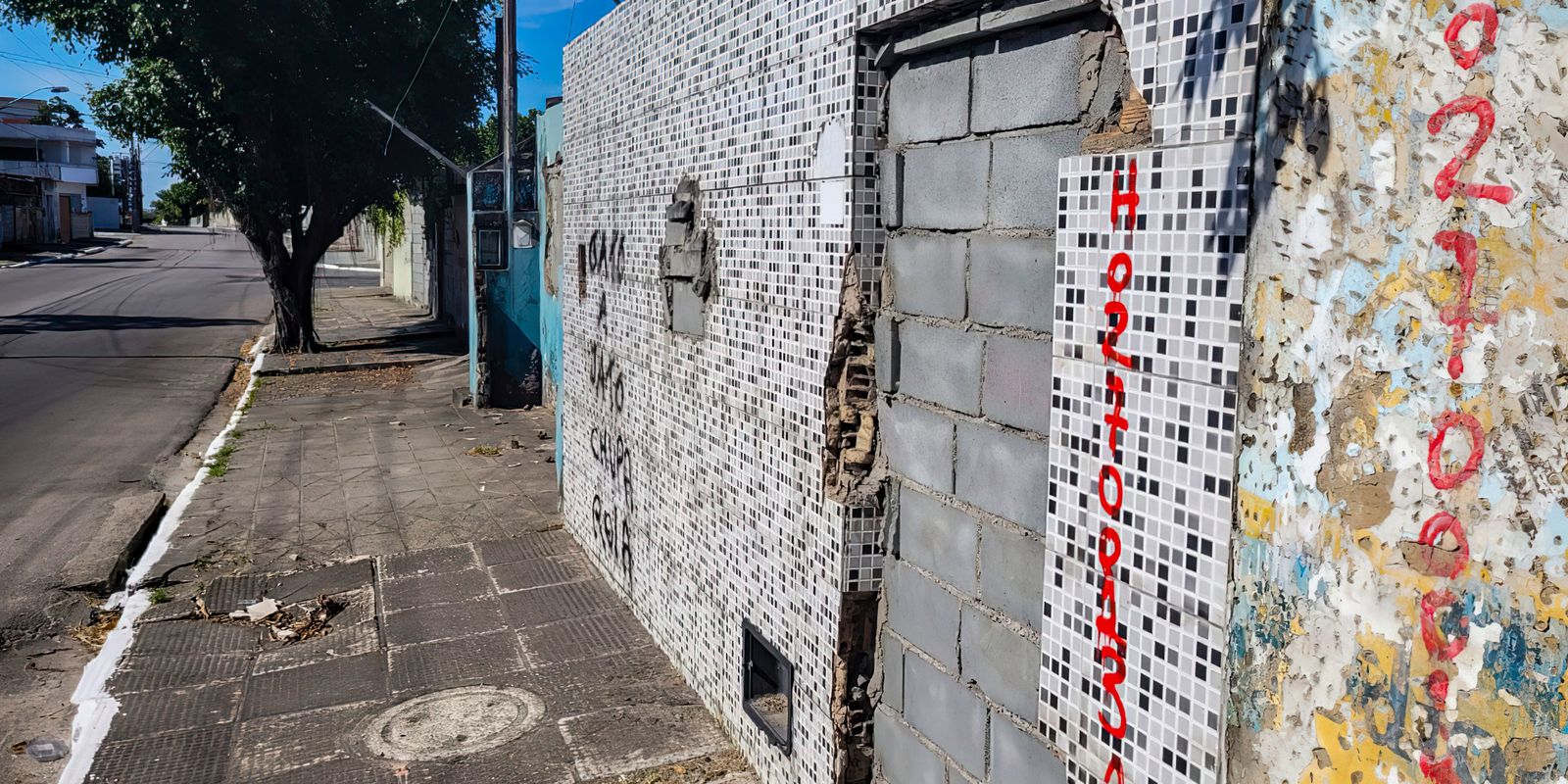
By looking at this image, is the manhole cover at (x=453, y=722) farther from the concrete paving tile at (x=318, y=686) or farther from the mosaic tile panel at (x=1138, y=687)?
the mosaic tile panel at (x=1138, y=687)

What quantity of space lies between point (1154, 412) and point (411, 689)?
3969mm

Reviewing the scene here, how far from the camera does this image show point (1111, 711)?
237cm

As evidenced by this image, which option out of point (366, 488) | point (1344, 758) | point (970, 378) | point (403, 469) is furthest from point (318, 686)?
point (403, 469)

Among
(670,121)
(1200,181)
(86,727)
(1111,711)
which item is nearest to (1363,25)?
(1200,181)

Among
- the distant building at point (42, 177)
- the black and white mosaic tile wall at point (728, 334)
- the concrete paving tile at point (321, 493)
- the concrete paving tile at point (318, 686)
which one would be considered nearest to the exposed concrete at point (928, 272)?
the black and white mosaic tile wall at point (728, 334)

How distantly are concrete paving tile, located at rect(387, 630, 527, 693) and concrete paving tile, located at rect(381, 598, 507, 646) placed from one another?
93mm

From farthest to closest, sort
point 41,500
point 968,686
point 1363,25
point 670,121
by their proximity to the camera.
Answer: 1. point 41,500
2. point 670,121
3. point 968,686
4. point 1363,25

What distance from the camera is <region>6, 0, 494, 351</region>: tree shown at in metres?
15.8

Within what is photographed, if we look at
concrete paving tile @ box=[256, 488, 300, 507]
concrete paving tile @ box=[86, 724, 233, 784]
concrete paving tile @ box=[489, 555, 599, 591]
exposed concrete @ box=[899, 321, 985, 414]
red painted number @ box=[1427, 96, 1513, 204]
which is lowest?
concrete paving tile @ box=[86, 724, 233, 784]

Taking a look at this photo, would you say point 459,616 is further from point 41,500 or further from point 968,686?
point 41,500

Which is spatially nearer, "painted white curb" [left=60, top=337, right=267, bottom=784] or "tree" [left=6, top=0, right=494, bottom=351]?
"painted white curb" [left=60, top=337, right=267, bottom=784]

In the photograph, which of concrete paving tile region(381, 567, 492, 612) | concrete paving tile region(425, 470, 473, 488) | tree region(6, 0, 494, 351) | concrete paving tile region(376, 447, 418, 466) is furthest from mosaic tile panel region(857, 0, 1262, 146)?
tree region(6, 0, 494, 351)

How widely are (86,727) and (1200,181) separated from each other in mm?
4897

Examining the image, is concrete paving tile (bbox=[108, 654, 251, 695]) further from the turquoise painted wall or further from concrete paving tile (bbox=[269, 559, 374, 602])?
the turquoise painted wall
